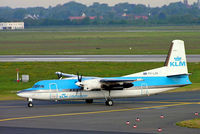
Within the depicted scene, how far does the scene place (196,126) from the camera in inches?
1145

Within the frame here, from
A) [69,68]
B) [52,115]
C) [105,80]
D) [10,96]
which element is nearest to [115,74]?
[69,68]

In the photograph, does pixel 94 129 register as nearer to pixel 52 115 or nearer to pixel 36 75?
pixel 52 115

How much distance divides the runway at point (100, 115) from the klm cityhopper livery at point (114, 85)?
0.94m

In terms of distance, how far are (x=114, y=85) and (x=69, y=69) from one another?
2917 centimetres

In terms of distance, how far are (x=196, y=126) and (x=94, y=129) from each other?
21.2ft

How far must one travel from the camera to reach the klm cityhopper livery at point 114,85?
1483 inches

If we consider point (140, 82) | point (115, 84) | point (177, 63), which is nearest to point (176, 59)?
point (177, 63)

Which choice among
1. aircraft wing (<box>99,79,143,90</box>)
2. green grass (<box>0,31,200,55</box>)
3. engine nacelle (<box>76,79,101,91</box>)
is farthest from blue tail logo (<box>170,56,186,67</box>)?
green grass (<box>0,31,200,55</box>)

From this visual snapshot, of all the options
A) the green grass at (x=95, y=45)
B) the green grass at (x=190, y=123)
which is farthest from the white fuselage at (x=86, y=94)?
the green grass at (x=95, y=45)

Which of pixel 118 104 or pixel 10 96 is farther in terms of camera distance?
pixel 10 96

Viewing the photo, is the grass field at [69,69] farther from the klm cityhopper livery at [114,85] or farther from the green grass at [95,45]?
the green grass at [95,45]

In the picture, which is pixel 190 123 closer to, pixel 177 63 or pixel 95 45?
pixel 177 63

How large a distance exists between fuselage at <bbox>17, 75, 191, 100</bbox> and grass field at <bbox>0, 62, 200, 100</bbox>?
47.1ft

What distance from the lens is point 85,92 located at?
3850 centimetres
